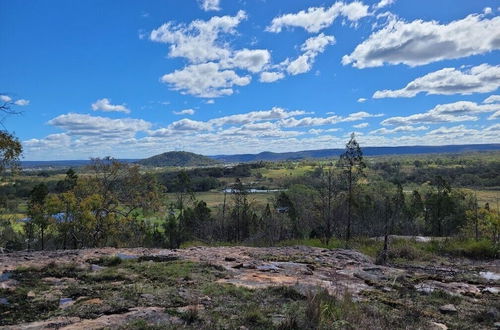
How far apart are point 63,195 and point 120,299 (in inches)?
898

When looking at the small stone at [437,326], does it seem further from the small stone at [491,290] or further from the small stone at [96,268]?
the small stone at [96,268]

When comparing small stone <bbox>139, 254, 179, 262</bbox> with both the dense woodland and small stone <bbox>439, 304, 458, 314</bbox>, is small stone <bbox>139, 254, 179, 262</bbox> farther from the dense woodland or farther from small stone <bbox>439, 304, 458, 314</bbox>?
small stone <bbox>439, 304, 458, 314</bbox>

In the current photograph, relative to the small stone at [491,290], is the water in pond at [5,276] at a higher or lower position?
higher

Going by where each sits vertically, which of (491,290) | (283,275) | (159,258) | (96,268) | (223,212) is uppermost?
(96,268)

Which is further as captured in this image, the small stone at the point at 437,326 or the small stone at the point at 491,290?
the small stone at the point at 491,290

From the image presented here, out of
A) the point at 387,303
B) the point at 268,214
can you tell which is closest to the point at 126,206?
the point at 387,303

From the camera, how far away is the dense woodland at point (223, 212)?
29.7 meters

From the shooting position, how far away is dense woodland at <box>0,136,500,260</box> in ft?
97.5

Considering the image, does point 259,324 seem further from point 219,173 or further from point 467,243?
point 219,173

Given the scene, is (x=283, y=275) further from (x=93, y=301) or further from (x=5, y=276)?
(x=5, y=276)

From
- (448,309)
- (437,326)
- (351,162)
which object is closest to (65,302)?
(437,326)

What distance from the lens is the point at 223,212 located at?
55.5m

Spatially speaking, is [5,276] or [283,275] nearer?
[5,276]

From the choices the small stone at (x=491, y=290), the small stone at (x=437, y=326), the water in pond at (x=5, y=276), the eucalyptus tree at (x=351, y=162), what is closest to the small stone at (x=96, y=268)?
the water in pond at (x=5, y=276)
